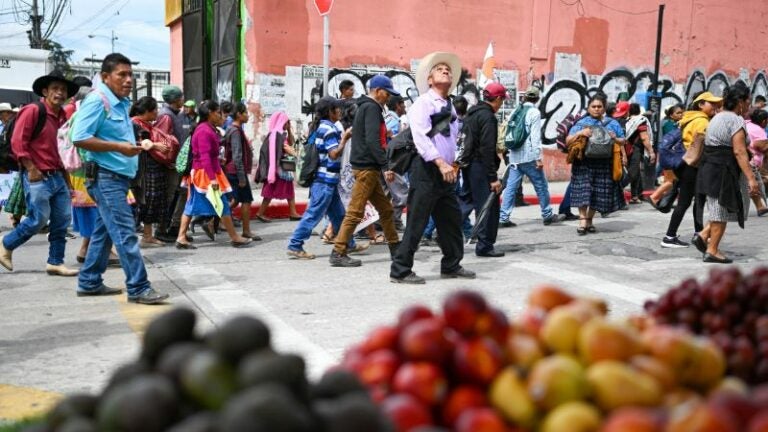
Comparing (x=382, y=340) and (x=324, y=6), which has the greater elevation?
(x=324, y=6)

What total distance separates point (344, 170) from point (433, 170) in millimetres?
2170

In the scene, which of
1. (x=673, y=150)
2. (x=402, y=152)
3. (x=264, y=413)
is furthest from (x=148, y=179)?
(x=264, y=413)

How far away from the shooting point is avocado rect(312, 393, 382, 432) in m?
1.46

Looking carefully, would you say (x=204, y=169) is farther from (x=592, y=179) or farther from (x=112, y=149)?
(x=592, y=179)

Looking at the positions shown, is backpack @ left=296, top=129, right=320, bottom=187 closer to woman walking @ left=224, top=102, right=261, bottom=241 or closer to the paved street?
the paved street

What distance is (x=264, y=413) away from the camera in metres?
1.37

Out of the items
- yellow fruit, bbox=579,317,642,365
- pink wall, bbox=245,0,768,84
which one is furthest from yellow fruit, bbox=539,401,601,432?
pink wall, bbox=245,0,768,84

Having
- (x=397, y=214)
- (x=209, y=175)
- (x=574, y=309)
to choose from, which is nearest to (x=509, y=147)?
(x=397, y=214)

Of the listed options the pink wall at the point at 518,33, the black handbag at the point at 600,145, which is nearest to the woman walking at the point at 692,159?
the black handbag at the point at 600,145

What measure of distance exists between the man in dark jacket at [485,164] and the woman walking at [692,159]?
6.89ft

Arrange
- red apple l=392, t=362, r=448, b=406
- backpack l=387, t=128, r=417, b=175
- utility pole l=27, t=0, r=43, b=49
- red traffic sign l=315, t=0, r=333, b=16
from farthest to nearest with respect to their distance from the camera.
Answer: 1. utility pole l=27, t=0, r=43, b=49
2. red traffic sign l=315, t=0, r=333, b=16
3. backpack l=387, t=128, r=417, b=175
4. red apple l=392, t=362, r=448, b=406

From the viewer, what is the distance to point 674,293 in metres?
2.57

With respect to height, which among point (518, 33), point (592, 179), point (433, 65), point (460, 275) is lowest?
point (460, 275)

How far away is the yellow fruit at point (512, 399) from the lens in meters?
1.65
